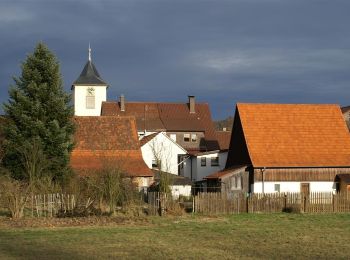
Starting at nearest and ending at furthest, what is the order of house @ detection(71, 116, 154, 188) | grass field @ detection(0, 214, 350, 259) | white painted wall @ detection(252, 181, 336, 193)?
grass field @ detection(0, 214, 350, 259) < white painted wall @ detection(252, 181, 336, 193) < house @ detection(71, 116, 154, 188)

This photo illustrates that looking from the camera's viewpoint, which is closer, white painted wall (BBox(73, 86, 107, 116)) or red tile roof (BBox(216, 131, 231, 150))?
red tile roof (BBox(216, 131, 231, 150))

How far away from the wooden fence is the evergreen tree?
36.1 feet

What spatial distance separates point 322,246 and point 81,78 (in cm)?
7983

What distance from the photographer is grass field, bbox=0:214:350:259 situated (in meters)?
18.2

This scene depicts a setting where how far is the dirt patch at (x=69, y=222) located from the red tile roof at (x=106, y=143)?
16.4 meters

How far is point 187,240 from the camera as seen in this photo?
2206cm

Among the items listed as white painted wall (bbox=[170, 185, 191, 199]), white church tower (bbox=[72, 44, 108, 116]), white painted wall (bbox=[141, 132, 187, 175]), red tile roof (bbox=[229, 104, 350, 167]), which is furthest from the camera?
white church tower (bbox=[72, 44, 108, 116])

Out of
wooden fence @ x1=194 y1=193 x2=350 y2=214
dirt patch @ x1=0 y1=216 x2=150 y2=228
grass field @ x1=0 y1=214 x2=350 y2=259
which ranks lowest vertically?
grass field @ x1=0 y1=214 x2=350 y2=259

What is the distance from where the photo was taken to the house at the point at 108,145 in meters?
47.2

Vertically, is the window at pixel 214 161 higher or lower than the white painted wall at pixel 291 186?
higher

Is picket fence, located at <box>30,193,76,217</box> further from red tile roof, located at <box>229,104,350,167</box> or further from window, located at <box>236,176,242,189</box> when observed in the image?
red tile roof, located at <box>229,104,350,167</box>

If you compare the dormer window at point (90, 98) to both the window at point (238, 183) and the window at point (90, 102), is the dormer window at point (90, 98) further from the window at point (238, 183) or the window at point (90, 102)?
the window at point (238, 183)

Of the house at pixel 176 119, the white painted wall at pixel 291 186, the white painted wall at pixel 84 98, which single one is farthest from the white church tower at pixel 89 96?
the white painted wall at pixel 291 186

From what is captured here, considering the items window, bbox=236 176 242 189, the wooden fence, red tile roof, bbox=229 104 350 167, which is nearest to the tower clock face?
red tile roof, bbox=229 104 350 167
